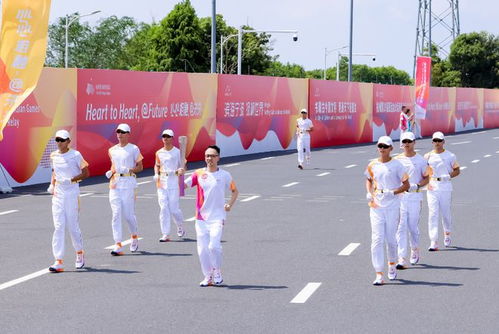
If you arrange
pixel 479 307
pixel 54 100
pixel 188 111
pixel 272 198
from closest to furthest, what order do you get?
pixel 479 307, pixel 272 198, pixel 54 100, pixel 188 111

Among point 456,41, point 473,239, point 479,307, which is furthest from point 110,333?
point 456,41

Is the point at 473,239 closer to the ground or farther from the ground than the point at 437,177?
closer to the ground

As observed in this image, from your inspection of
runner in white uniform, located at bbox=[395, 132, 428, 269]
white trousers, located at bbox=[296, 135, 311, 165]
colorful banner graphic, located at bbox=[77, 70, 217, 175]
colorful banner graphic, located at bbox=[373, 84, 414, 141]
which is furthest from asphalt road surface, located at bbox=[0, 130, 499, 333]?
colorful banner graphic, located at bbox=[373, 84, 414, 141]

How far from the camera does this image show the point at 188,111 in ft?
115

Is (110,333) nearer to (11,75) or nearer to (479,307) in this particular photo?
(479,307)

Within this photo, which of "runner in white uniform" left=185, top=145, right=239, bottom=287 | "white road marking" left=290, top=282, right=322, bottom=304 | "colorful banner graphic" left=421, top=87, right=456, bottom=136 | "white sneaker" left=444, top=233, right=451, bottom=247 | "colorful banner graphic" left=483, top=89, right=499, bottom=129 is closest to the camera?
"white road marking" left=290, top=282, right=322, bottom=304

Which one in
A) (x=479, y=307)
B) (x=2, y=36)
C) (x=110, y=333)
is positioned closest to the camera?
(x=110, y=333)

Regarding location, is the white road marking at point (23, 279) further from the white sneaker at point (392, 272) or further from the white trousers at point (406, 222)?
the white trousers at point (406, 222)

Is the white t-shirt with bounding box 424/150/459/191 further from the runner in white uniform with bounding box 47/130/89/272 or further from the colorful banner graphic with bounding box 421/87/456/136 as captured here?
the colorful banner graphic with bounding box 421/87/456/136

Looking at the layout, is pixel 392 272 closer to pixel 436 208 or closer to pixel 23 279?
pixel 436 208

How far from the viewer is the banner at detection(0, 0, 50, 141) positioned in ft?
70.1

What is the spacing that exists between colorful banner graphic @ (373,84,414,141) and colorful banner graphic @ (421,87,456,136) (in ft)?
6.22

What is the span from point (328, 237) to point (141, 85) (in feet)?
52.1

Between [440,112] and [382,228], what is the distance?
171 feet
